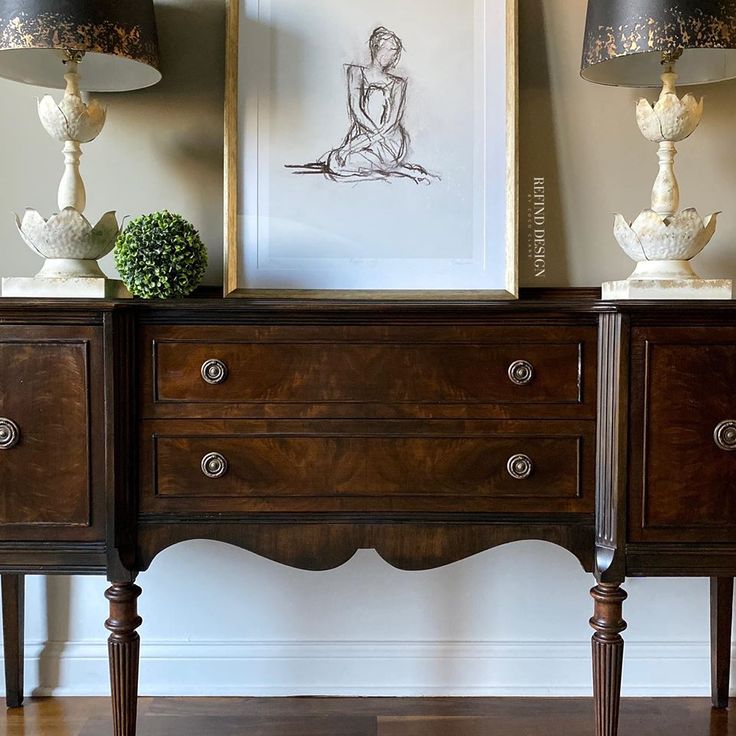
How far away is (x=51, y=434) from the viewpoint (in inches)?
58.1

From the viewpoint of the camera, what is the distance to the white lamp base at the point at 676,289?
1.57 meters

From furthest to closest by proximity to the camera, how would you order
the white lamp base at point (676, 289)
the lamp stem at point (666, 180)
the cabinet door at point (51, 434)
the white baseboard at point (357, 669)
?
1. the white baseboard at point (357, 669)
2. the lamp stem at point (666, 180)
3. the white lamp base at point (676, 289)
4. the cabinet door at point (51, 434)

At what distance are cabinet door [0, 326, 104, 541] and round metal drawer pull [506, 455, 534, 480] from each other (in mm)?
762

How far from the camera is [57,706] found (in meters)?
1.99

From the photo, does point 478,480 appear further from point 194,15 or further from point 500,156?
point 194,15

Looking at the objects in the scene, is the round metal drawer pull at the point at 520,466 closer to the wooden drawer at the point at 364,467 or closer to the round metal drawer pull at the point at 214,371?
the wooden drawer at the point at 364,467

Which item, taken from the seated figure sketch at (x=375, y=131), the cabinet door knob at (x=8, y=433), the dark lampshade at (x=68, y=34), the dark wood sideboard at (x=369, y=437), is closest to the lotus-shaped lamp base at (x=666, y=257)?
the dark wood sideboard at (x=369, y=437)

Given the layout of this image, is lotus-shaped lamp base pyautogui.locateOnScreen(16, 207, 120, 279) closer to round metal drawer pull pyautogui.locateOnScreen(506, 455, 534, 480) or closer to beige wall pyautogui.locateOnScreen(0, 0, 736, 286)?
beige wall pyautogui.locateOnScreen(0, 0, 736, 286)

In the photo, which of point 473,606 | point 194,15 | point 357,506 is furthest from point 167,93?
point 473,606

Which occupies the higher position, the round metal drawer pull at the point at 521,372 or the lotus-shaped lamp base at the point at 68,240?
the lotus-shaped lamp base at the point at 68,240

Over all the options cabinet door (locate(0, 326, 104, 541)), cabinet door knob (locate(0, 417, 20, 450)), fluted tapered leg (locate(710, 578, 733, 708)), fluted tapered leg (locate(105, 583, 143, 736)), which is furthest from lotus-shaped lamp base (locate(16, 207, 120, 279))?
fluted tapered leg (locate(710, 578, 733, 708))

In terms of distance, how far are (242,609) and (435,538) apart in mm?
753

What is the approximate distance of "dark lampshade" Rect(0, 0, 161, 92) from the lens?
1540 millimetres

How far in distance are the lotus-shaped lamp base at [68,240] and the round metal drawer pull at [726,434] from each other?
125cm
